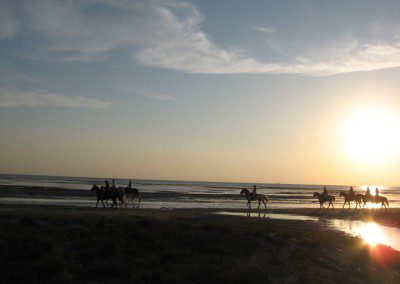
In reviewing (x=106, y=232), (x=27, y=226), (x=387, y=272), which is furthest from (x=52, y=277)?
(x=387, y=272)

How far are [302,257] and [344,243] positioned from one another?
17.3 feet

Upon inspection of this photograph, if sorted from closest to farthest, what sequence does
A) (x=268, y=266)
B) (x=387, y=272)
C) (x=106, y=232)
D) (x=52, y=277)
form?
(x=52, y=277) → (x=268, y=266) → (x=387, y=272) → (x=106, y=232)

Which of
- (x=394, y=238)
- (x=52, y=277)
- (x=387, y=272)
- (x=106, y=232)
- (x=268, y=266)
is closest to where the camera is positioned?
(x=52, y=277)

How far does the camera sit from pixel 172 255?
50.3 feet

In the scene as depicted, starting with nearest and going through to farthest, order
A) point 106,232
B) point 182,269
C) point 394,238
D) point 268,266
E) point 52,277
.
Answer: point 52,277 < point 182,269 < point 268,266 < point 106,232 < point 394,238

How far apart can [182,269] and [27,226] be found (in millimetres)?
8115

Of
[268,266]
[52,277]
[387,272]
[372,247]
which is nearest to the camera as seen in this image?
[52,277]

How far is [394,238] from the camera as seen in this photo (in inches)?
1056

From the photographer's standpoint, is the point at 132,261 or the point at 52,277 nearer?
the point at 52,277

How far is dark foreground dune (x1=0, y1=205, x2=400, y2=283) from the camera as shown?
13148 mm

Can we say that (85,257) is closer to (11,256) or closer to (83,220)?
(11,256)

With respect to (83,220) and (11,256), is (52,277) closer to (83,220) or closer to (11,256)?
(11,256)

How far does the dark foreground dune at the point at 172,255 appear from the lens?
518 inches

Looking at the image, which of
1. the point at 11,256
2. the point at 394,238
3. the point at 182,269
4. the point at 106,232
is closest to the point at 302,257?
the point at 182,269
